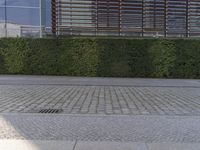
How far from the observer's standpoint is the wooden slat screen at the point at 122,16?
2044 centimetres

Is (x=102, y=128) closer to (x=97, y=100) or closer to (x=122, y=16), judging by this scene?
(x=97, y=100)

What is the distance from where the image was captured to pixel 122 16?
20.6m

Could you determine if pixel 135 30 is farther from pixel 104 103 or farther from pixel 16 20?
pixel 104 103

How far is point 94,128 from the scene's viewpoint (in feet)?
22.0

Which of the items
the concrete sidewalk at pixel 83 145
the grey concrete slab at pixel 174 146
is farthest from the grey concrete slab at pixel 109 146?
the grey concrete slab at pixel 174 146

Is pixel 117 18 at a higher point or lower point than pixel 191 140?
higher

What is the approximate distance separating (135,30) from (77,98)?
1128 centimetres

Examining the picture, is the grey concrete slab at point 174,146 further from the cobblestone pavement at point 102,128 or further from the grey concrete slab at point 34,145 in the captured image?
the grey concrete slab at point 34,145

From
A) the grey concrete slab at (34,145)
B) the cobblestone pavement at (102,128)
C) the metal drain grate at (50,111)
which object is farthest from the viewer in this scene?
the metal drain grate at (50,111)

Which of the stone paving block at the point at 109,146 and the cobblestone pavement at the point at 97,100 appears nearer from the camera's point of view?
the stone paving block at the point at 109,146

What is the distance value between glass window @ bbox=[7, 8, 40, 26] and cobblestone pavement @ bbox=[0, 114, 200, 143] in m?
16.4

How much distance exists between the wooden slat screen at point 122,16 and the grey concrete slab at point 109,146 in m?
15.5

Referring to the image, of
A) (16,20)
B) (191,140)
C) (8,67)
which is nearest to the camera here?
(191,140)

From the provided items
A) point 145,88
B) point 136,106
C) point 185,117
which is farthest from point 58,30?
point 185,117
